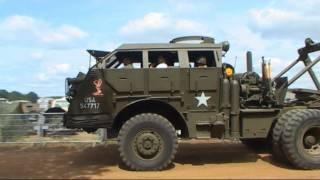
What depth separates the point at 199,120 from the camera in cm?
1265

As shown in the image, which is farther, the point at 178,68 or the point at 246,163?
the point at 246,163

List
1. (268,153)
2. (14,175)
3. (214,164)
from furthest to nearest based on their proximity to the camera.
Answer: (268,153) → (214,164) → (14,175)

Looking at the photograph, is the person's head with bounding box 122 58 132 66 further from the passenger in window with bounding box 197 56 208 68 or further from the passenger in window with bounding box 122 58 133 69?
the passenger in window with bounding box 197 56 208 68

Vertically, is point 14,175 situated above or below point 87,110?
below

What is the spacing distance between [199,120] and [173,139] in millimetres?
790

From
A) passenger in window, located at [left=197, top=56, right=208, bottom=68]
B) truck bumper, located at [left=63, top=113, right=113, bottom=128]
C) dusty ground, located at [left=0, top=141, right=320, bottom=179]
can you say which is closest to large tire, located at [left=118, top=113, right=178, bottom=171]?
dusty ground, located at [left=0, top=141, right=320, bottom=179]

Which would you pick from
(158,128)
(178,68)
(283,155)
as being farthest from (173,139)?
(283,155)

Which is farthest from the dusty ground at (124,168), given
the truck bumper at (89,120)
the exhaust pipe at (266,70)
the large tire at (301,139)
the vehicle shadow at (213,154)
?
the exhaust pipe at (266,70)

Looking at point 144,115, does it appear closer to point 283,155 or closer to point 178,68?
point 178,68

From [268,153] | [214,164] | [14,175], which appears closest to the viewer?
[14,175]

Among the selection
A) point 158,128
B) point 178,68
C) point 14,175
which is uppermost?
point 178,68

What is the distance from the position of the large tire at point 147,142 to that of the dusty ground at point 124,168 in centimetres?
25

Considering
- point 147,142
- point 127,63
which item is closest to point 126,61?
point 127,63

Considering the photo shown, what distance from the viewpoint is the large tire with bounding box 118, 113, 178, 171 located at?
1224 cm
